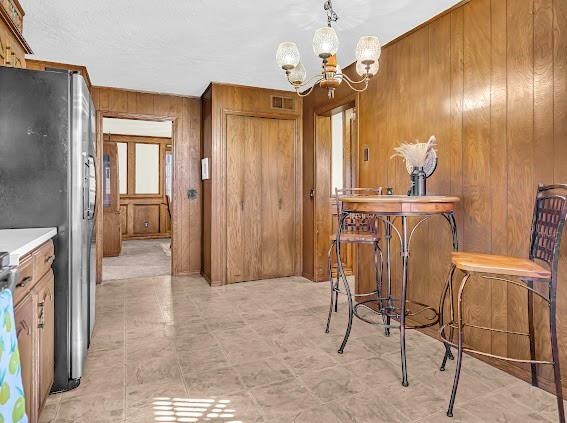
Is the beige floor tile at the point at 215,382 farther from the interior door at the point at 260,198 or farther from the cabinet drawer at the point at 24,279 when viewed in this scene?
the interior door at the point at 260,198

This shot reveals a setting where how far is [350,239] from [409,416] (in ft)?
4.53

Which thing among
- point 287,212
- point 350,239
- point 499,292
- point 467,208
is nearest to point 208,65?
point 287,212

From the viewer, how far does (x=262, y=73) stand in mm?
4047

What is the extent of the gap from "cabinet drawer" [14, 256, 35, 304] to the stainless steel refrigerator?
50 centimetres

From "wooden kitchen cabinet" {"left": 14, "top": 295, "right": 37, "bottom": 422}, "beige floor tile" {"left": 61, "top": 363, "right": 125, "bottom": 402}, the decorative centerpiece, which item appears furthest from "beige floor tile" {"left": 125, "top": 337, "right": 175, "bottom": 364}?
the decorative centerpiece

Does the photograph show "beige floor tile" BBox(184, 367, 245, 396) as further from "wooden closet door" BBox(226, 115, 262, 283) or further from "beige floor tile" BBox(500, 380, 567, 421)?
"wooden closet door" BBox(226, 115, 262, 283)

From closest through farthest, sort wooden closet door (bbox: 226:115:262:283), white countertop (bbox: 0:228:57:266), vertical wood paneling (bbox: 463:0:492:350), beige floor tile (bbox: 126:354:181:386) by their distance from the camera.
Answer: white countertop (bbox: 0:228:57:266), beige floor tile (bbox: 126:354:181:386), vertical wood paneling (bbox: 463:0:492:350), wooden closet door (bbox: 226:115:262:283)

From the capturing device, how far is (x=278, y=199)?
4.76 metres

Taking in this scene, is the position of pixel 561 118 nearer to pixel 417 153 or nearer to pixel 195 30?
pixel 417 153

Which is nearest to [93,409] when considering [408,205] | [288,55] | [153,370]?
[153,370]

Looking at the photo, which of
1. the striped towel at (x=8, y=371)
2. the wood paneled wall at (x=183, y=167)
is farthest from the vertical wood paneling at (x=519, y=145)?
the wood paneled wall at (x=183, y=167)

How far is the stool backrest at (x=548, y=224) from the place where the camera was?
1.72 m

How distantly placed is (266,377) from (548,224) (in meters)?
1.73

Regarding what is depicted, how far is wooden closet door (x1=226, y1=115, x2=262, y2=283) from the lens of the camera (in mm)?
4512
